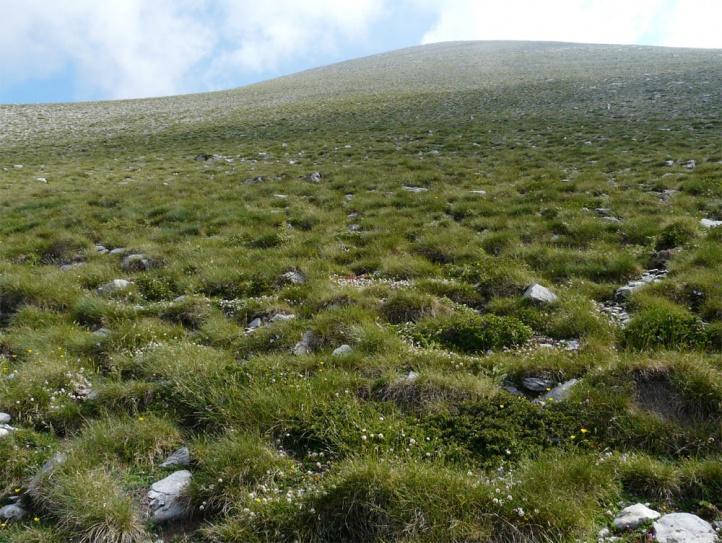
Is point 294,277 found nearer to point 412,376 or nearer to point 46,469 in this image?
point 412,376

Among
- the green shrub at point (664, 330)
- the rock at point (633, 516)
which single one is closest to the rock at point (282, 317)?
the green shrub at point (664, 330)

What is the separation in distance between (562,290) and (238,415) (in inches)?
223

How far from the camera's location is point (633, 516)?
4152mm

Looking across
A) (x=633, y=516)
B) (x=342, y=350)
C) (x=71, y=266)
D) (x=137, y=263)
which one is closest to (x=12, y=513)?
(x=342, y=350)

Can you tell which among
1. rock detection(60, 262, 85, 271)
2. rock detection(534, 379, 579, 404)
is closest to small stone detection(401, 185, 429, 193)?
rock detection(60, 262, 85, 271)

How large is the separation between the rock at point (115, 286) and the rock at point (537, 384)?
23.3ft

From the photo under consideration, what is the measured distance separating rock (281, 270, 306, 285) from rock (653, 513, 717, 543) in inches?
263

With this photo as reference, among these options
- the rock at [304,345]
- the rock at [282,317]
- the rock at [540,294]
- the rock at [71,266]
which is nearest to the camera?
the rock at [304,345]

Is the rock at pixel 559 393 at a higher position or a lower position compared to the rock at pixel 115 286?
lower

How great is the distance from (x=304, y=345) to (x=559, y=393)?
3.41 meters

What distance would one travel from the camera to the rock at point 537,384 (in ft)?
20.0

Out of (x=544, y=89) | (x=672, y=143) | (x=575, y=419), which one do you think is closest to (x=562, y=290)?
(x=575, y=419)

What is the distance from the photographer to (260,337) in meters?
7.46

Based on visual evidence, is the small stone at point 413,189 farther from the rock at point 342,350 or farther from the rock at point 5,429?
the rock at point 5,429
